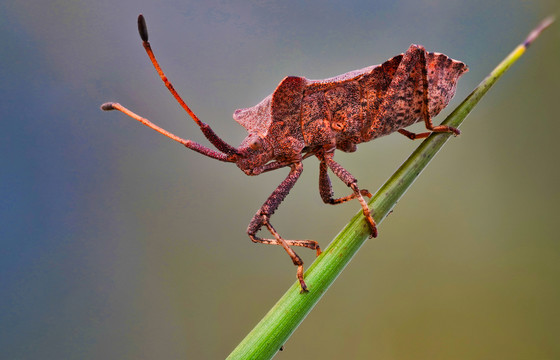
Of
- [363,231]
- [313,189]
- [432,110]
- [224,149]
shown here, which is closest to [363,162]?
[313,189]

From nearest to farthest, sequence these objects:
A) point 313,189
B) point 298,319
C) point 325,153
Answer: point 298,319, point 325,153, point 313,189

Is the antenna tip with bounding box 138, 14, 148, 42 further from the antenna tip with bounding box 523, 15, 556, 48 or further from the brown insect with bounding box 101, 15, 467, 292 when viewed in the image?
the antenna tip with bounding box 523, 15, 556, 48

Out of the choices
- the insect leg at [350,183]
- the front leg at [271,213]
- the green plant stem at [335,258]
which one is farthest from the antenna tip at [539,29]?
the front leg at [271,213]

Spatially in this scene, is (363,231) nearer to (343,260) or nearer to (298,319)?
(343,260)

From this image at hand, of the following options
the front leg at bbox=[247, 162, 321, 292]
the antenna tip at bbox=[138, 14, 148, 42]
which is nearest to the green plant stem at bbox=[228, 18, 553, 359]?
the front leg at bbox=[247, 162, 321, 292]

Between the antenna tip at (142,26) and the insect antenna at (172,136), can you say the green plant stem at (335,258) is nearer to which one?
the insect antenna at (172,136)

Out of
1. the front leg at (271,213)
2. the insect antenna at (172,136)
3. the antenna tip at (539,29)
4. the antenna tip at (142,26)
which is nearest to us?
the antenna tip at (539,29)
